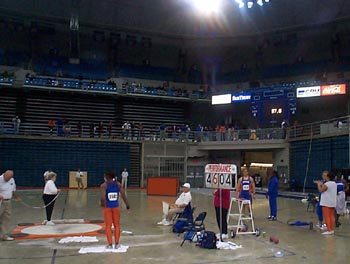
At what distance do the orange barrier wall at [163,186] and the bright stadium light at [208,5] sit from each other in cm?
1820

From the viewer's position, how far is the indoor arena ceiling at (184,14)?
36062mm

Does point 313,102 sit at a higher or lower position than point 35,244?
higher

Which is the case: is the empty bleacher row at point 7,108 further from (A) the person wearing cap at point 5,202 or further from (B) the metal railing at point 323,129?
(A) the person wearing cap at point 5,202

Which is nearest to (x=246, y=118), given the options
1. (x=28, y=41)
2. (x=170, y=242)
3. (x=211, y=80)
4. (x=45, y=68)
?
(x=211, y=80)

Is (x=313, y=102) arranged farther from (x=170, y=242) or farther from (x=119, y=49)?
(x=170, y=242)

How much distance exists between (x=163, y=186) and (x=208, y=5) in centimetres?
1938

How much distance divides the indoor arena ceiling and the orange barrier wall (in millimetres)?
17963

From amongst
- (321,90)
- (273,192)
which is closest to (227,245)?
(273,192)

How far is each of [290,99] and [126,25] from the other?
17.7 meters

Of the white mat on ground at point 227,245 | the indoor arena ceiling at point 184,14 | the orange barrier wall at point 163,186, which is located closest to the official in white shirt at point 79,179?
the orange barrier wall at point 163,186

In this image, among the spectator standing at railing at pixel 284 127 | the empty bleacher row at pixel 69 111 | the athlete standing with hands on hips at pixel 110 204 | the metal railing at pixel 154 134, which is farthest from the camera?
the empty bleacher row at pixel 69 111

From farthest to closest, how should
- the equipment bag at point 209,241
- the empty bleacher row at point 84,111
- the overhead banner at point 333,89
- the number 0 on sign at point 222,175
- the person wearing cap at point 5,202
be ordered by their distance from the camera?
the empty bleacher row at point 84,111 < the overhead banner at point 333,89 < the person wearing cap at point 5,202 < the number 0 on sign at point 222,175 < the equipment bag at point 209,241

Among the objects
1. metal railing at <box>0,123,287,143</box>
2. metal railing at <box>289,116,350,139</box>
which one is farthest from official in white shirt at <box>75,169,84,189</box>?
metal railing at <box>289,116,350,139</box>

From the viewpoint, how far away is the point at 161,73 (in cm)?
4203
